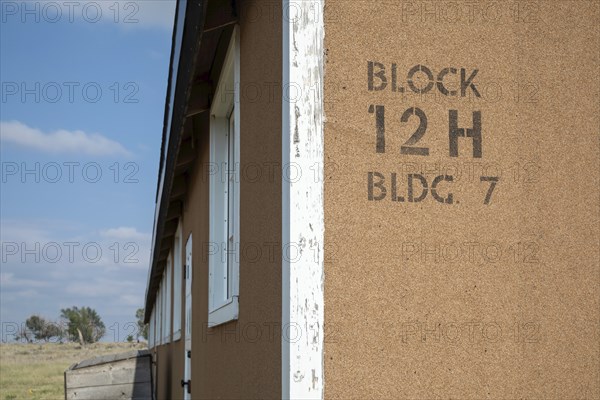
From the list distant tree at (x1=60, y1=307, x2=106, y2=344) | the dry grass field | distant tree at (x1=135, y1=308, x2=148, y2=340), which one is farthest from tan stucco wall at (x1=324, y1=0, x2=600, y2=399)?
distant tree at (x1=60, y1=307, x2=106, y2=344)

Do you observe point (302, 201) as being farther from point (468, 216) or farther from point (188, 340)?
point (188, 340)

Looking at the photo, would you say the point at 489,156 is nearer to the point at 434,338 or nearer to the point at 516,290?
the point at 516,290

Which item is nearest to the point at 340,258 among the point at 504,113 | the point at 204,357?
the point at 504,113

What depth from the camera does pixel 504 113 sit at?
3.37 m

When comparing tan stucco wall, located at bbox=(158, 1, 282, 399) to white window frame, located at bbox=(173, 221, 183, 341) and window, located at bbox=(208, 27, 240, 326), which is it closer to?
window, located at bbox=(208, 27, 240, 326)

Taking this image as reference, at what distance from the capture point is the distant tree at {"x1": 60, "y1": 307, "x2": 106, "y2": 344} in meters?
71.2

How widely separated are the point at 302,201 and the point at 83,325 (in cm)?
7334

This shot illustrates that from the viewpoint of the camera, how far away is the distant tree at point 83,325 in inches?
2803

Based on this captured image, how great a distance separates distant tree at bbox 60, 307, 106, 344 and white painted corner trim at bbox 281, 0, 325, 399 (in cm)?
6322

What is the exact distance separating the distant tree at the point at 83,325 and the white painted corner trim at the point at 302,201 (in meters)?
63.2

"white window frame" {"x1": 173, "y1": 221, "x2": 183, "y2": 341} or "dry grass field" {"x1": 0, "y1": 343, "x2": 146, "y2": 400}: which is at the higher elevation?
"white window frame" {"x1": 173, "y1": 221, "x2": 183, "y2": 341}

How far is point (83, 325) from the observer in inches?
2867

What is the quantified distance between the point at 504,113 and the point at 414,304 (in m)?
0.90

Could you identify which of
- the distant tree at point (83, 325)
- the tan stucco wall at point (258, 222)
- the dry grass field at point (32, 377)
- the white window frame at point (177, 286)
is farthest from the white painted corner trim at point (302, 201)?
the distant tree at point (83, 325)
